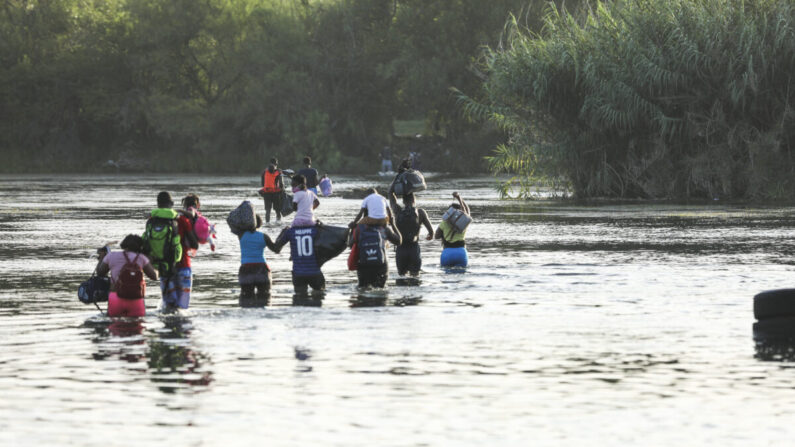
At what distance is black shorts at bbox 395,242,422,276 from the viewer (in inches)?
697

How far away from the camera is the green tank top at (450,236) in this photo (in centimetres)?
1816

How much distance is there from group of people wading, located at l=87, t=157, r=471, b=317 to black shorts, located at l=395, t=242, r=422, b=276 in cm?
1

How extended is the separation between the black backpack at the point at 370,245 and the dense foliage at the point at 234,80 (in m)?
66.4

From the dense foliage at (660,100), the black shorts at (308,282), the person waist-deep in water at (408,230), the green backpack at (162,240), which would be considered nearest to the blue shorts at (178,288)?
the green backpack at (162,240)

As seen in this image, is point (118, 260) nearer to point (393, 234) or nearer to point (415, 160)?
point (393, 234)

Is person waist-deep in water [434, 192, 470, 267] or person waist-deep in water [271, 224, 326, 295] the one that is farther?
person waist-deep in water [434, 192, 470, 267]

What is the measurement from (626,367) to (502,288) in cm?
615

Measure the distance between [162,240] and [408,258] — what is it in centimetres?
510

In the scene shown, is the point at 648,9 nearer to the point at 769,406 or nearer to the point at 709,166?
the point at 709,166

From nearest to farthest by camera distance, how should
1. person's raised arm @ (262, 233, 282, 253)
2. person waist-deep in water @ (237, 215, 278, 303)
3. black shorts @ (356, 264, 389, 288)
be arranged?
person's raised arm @ (262, 233, 282, 253)
person waist-deep in water @ (237, 215, 278, 303)
black shorts @ (356, 264, 389, 288)

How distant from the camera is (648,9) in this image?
41656mm

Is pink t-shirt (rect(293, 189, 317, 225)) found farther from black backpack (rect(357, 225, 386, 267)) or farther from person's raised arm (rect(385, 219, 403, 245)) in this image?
person's raised arm (rect(385, 219, 403, 245))

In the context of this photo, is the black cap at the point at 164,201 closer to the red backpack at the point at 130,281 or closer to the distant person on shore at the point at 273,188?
the red backpack at the point at 130,281

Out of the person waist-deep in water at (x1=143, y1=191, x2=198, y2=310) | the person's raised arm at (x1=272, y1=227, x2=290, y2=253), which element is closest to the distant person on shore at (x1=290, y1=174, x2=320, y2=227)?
the person's raised arm at (x1=272, y1=227, x2=290, y2=253)
